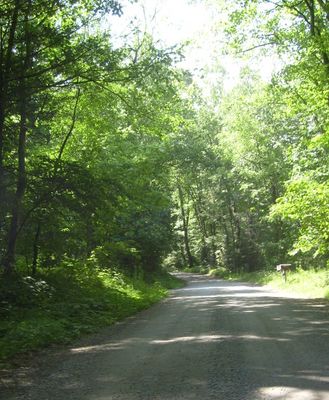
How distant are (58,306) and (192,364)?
6.30 metres

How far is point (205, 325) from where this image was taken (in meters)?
10.4

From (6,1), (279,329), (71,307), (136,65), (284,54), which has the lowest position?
(279,329)

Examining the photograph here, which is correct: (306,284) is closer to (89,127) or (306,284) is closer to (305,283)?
(305,283)

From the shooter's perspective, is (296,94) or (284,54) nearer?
(296,94)

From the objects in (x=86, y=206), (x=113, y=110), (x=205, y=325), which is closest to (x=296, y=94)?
(x=113, y=110)

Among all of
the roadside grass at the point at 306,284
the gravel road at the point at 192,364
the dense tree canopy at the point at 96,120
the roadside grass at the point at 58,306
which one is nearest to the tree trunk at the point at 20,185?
the dense tree canopy at the point at 96,120

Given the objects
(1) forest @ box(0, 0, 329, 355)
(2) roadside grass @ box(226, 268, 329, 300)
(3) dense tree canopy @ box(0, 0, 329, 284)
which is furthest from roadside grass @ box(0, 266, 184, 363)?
(2) roadside grass @ box(226, 268, 329, 300)

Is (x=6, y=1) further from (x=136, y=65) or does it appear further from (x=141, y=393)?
(x=141, y=393)

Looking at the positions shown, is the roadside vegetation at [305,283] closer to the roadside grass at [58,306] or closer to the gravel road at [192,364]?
the roadside grass at [58,306]

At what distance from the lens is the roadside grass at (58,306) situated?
9078 mm

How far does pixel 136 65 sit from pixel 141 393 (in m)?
10.3

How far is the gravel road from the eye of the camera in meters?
5.29

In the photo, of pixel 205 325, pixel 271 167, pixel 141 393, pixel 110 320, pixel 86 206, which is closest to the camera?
pixel 141 393

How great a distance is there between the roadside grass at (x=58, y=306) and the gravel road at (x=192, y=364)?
72cm
